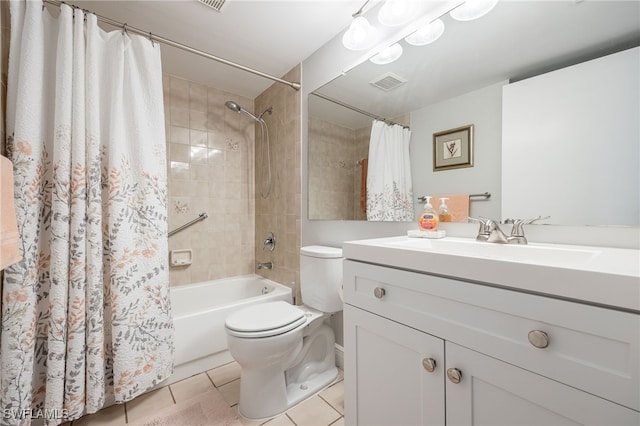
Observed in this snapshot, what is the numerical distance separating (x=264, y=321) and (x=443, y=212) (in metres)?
0.99

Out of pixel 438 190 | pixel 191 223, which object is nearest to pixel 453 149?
pixel 438 190

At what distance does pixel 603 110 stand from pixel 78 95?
6.75 feet

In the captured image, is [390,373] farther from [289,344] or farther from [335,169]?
[335,169]

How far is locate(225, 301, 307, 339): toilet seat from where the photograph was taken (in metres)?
1.17

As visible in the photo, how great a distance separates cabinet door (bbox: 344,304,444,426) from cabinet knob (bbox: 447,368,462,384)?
0.09 ft

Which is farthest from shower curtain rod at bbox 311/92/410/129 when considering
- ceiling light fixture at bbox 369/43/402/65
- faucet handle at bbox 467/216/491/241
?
faucet handle at bbox 467/216/491/241

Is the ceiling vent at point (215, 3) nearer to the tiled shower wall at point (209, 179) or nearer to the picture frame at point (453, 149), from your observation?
the tiled shower wall at point (209, 179)

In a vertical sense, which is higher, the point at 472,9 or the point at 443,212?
the point at 472,9

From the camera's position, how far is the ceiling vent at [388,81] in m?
1.37

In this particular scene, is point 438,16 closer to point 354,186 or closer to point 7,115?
point 354,186

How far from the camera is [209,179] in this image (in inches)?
89.6

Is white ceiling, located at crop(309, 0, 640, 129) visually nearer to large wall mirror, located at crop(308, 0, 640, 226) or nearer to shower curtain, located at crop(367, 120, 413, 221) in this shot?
large wall mirror, located at crop(308, 0, 640, 226)

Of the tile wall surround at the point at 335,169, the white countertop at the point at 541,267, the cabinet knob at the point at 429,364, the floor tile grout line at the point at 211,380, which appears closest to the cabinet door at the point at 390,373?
the cabinet knob at the point at 429,364

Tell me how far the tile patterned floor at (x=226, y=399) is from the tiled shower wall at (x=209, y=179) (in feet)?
2.82
